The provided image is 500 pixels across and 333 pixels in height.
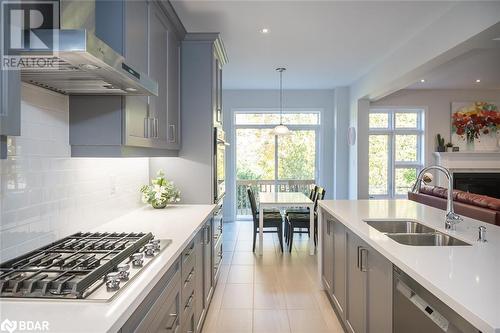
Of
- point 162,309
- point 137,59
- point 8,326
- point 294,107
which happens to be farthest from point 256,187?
point 8,326

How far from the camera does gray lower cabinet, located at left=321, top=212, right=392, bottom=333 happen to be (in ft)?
5.91

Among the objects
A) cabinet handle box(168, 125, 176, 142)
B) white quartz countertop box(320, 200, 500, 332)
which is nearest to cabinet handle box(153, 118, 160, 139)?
cabinet handle box(168, 125, 176, 142)

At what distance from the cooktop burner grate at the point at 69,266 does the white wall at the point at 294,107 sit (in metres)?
5.35

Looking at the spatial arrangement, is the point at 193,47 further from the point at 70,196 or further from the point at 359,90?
the point at 359,90

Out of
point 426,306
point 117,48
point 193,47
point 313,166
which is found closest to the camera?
point 426,306

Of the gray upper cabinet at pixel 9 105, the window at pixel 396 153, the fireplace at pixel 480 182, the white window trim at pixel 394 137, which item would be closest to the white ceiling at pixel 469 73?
the white window trim at pixel 394 137

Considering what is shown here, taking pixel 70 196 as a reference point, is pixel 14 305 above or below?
below

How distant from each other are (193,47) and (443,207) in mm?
3508

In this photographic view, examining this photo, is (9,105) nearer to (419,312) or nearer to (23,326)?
(23,326)

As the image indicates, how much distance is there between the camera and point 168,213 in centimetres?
280

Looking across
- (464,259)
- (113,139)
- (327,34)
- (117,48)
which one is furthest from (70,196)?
(327,34)

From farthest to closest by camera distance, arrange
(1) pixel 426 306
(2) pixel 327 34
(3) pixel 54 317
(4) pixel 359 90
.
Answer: (4) pixel 359 90
(2) pixel 327 34
(1) pixel 426 306
(3) pixel 54 317

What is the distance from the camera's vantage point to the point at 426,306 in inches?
53.4

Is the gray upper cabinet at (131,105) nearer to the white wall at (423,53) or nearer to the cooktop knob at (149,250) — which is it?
the cooktop knob at (149,250)
